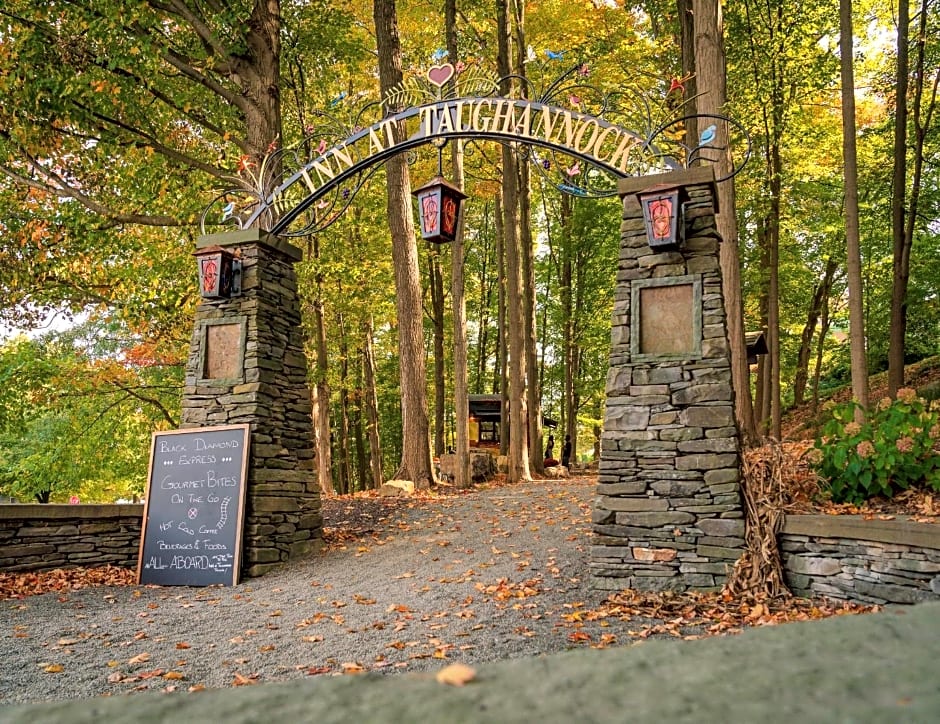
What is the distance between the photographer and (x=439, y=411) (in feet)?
57.6

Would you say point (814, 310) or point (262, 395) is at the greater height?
point (814, 310)

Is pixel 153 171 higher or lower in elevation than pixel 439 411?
higher

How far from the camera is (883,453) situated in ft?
18.3

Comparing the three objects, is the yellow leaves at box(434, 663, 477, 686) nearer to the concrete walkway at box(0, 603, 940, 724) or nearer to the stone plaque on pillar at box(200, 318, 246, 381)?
the concrete walkway at box(0, 603, 940, 724)

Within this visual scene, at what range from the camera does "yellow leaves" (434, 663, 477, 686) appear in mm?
591

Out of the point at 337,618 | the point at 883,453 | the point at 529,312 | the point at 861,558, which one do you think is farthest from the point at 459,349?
the point at 861,558

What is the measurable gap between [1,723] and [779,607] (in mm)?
5479

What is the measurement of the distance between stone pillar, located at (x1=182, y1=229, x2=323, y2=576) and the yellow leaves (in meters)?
7.10

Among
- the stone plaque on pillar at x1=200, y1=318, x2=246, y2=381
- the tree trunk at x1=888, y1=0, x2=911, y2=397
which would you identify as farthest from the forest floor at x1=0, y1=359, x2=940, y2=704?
the tree trunk at x1=888, y1=0, x2=911, y2=397

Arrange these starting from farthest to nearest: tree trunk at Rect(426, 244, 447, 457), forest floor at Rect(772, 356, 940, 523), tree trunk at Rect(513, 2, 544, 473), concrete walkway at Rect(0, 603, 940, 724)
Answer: tree trunk at Rect(426, 244, 447, 457) < tree trunk at Rect(513, 2, 544, 473) < forest floor at Rect(772, 356, 940, 523) < concrete walkway at Rect(0, 603, 940, 724)

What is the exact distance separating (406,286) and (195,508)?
5.21 meters

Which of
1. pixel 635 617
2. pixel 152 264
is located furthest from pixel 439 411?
pixel 635 617

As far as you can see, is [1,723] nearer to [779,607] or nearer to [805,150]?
[779,607]

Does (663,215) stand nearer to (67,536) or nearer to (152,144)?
(67,536)
